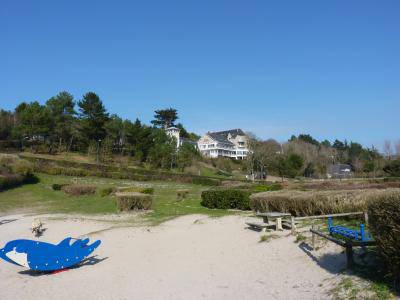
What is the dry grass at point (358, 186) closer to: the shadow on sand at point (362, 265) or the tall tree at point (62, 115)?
the shadow on sand at point (362, 265)

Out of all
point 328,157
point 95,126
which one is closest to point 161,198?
point 95,126

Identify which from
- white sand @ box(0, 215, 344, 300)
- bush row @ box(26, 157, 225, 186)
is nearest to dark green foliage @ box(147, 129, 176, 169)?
bush row @ box(26, 157, 225, 186)

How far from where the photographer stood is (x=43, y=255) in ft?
37.8

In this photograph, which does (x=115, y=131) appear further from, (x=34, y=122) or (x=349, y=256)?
(x=349, y=256)

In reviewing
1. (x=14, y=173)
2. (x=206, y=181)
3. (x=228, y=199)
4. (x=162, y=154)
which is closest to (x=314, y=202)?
(x=228, y=199)

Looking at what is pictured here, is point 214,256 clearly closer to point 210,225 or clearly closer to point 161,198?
point 210,225

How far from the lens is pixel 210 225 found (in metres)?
17.0

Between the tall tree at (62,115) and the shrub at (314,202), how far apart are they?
54233 mm

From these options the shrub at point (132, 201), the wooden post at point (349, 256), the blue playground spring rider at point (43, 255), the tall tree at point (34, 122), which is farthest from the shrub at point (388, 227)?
the tall tree at point (34, 122)

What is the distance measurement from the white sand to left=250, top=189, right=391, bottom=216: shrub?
6.88ft

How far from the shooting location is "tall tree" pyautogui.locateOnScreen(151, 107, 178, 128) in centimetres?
9969

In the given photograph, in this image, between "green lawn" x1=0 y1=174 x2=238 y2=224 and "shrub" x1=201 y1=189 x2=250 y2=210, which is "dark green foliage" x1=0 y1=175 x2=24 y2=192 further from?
"shrub" x1=201 y1=189 x2=250 y2=210

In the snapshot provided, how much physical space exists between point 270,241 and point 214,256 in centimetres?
169

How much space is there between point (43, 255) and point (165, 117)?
294 ft
